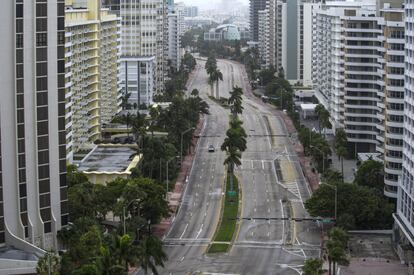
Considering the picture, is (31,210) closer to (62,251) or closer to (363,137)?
(62,251)

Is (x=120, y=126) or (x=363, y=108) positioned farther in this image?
(x=120, y=126)

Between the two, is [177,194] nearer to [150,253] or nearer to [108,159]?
[108,159]

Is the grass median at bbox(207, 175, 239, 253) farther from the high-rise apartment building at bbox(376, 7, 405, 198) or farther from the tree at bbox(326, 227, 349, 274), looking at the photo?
the high-rise apartment building at bbox(376, 7, 405, 198)

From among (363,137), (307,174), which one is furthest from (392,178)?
(363,137)

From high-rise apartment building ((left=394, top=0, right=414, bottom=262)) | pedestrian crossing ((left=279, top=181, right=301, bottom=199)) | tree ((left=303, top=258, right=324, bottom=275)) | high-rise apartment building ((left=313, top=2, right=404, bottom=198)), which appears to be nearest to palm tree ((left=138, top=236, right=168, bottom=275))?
tree ((left=303, top=258, right=324, bottom=275))

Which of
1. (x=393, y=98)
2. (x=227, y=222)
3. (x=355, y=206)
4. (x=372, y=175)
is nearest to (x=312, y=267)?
(x=355, y=206)
